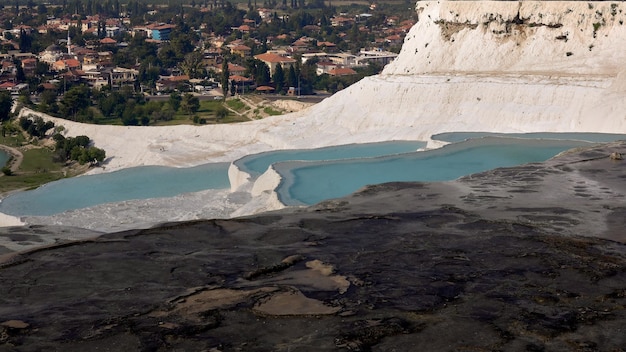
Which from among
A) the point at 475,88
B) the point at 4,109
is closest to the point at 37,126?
the point at 4,109

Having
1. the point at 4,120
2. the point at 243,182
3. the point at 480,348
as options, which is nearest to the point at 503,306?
the point at 480,348

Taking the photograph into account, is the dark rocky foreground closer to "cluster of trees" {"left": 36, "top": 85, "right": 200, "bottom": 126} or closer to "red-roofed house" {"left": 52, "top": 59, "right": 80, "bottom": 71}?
"cluster of trees" {"left": 36, "top": 85, "right": 200, "bottom": 126}

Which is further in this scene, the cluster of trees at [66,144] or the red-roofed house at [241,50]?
the red-roofed house at [241,50]

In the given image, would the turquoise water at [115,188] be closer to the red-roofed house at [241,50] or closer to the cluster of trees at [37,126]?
the cluster of trees at [37,126]

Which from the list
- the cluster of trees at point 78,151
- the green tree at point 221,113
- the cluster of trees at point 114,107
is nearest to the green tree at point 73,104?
the cluster of trees at point 114,107

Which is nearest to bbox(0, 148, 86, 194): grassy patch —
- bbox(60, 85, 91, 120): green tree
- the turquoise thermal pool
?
bbox(60, 85, 91, 120): green tree

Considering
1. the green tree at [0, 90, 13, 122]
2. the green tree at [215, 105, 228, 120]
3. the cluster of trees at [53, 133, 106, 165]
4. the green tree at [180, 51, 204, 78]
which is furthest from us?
the green tree at [180, 51, 204, 78]
